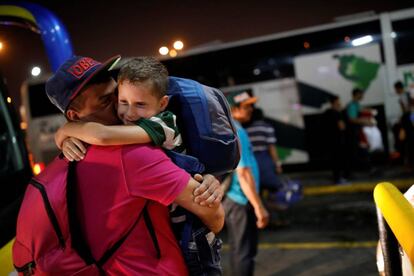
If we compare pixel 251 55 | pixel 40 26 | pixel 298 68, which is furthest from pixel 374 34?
pixel 40 26

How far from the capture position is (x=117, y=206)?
62.9 inches

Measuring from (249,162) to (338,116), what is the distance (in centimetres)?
561

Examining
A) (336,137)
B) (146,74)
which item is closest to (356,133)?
(336,137)

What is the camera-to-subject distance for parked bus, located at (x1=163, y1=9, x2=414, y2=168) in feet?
32.0

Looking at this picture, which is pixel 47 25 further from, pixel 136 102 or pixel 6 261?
pixel 136 102

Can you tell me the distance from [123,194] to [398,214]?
97 cm

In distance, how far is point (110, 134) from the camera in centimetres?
156

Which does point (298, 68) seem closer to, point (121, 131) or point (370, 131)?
point (370, 131)

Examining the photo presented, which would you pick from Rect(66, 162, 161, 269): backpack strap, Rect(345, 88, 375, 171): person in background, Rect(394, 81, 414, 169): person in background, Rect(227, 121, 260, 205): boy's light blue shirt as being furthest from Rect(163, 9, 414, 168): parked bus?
Rect(66, 162, 161, 269): backpack strap

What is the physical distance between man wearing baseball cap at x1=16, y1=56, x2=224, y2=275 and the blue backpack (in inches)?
4.3

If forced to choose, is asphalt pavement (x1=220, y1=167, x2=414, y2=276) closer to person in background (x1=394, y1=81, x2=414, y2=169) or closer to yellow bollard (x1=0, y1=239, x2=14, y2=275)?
person in background (x1=394, y1=81, x2=414, y2=169)

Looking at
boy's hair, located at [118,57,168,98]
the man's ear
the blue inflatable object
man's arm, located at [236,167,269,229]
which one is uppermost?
the blue inflatable object

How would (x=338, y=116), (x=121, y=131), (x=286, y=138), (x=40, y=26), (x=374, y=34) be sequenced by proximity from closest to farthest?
(x=121, y=131) < (x=40, y=26) < (x=338, y=116) < (x=374, y=34) < (x=286, y=138)

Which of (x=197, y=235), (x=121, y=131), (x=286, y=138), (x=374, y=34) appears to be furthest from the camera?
(x=286, y=138)
